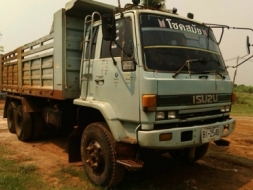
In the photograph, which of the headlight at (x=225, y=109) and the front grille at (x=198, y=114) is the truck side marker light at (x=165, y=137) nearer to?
the front grille at (x=198, y=114)

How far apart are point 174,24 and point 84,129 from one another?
6.85ft

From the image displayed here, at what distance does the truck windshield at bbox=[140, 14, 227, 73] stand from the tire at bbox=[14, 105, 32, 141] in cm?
416

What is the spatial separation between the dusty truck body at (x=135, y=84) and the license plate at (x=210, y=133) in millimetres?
13

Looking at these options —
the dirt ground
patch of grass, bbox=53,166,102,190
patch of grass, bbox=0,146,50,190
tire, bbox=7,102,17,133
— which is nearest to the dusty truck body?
patch of grass, bbox=53,166,102,190

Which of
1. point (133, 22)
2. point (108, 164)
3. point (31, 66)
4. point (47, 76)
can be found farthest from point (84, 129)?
point (31, 66)

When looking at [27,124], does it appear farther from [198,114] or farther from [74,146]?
[198,114]

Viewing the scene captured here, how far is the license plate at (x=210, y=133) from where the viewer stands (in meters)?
3.53

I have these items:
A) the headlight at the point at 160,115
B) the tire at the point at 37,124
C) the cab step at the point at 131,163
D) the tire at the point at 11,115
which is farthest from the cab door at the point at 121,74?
the tire at the point at 11,115

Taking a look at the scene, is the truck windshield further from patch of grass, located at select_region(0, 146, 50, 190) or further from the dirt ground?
patch of grass, located at select_region(0, 146, 50, 190)

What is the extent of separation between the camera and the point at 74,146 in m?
4.47

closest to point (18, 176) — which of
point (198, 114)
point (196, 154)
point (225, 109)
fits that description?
point (198, 114)

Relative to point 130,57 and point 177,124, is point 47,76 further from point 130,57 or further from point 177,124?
point 177,124

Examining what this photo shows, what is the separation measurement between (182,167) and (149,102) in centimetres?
222

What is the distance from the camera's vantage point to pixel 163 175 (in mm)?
4402
